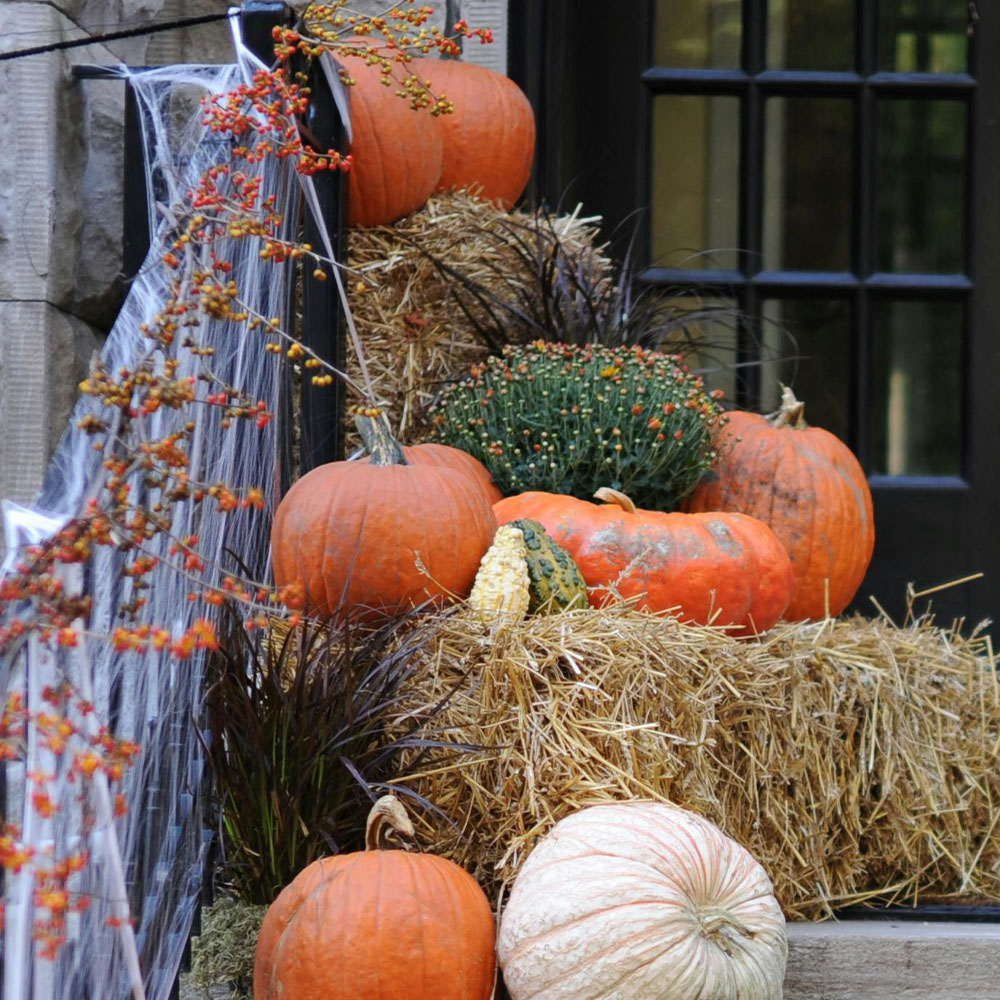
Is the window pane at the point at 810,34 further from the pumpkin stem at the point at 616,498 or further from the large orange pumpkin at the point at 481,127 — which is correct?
the pumpkin stem at the point at 616,498

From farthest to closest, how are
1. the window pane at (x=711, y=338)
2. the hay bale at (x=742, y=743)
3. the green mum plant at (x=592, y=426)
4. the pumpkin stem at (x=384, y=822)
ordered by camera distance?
the window pane at (x=711, y=338) < the green mum plant at (x=592, y=426) < the hay bale at (x=742, y=743) < the pumpkin stem at (x=384, y=822)

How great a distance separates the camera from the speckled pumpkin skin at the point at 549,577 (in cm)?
235

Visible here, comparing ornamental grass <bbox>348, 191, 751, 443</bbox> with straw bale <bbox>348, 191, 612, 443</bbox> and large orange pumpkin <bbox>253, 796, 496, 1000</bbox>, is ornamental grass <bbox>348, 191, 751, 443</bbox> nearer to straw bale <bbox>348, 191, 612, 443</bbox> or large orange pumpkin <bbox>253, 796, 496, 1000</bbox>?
straw bale <bbox>348, 191, 612, 443</bbox>

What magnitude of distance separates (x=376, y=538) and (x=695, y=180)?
1.76 meters

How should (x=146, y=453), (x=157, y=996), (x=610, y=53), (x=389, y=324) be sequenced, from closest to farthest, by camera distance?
(x=146, y=453)
(x=157, y=996)
(x=389, y=324)
(x=610, y=53)

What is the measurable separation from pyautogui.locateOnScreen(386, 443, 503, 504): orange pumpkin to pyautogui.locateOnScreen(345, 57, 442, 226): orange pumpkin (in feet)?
1.92

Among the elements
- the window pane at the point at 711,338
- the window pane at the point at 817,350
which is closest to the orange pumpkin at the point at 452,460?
the window pane at the point at 711,338

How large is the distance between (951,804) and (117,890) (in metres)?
1.67

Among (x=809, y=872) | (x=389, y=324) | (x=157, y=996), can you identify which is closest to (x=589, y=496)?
(x=389, y=324)

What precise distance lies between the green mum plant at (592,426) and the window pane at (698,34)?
45.0 inches

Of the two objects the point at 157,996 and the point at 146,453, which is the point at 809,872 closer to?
the point at 157,996

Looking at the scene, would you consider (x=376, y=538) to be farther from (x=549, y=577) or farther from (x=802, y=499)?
(x=802, y=499)

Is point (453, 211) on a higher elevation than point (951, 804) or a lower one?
higher

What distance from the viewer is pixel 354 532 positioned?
2262 millimetres
